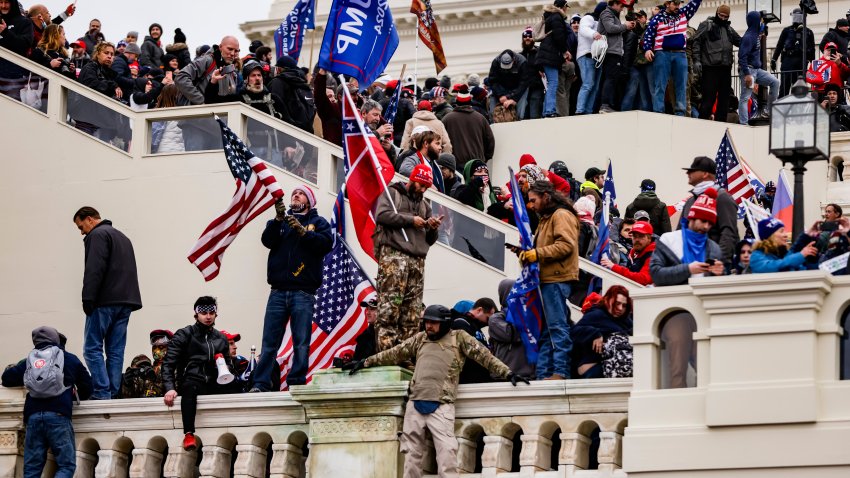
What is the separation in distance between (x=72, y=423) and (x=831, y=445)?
6655 mm

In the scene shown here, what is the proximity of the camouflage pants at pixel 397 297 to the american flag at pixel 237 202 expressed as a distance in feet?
7.11

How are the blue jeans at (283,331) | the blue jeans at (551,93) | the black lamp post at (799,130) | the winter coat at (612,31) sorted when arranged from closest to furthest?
the black lamp post at (799,130) → the blue jeans at (283,331) → the winter coat at (612,31) → the blue jeans at (551,93)

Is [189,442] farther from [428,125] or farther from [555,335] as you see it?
[428,125]

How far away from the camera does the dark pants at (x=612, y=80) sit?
26280 millimetres

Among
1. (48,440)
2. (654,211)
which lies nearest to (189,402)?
(48,440)

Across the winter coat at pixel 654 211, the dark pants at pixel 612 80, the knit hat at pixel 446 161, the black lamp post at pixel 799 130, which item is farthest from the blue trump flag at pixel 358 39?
the black lamp post at pixel 799 130

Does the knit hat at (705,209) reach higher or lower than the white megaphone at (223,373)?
higher

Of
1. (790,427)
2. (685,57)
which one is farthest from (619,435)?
(685,57)

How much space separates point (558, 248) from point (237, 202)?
3.96 m

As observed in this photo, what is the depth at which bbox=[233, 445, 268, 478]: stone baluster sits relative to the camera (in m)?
16.3

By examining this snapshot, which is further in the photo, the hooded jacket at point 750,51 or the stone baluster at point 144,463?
the hooded jacket at point 750,51

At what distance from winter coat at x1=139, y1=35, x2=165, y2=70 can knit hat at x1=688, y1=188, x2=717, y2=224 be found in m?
14.4

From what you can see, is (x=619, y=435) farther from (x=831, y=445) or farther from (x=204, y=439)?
(x=204, y=439)

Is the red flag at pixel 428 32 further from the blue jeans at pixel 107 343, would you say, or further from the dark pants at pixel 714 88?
the blue jeans at pixel 107 343
